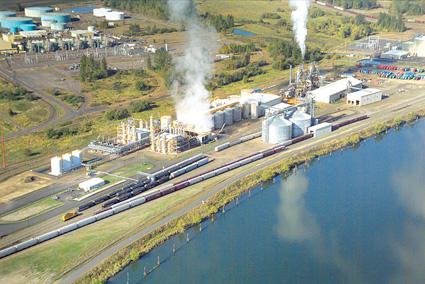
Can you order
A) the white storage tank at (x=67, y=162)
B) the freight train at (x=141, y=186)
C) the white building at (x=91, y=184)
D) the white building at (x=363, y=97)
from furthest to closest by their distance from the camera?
1. the white building at (x=363, y=97)
2. the white storage tank at (x=67, y=162)
3. the white building at (x=91, y=184)
4. the freight train at (x=141, y=186)

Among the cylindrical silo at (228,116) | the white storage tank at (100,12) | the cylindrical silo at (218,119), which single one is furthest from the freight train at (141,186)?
the white storage tank at (100,12)

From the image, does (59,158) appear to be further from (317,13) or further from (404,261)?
(317,13)

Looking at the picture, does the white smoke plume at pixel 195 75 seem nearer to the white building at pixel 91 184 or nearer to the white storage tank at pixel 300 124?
the white storage tank at pixel 300 124

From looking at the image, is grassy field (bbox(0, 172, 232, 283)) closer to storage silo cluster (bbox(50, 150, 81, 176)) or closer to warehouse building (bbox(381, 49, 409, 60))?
storage silo cluster (bbox(50, 150, 81, 176))

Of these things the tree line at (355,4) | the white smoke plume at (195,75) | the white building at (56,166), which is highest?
the tree line at (355,4)

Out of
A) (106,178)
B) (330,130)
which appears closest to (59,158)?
(106,178)

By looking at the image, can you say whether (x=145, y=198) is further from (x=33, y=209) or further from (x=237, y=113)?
(x=237, y=113)

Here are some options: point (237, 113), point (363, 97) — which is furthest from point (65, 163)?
point (363, 97)
